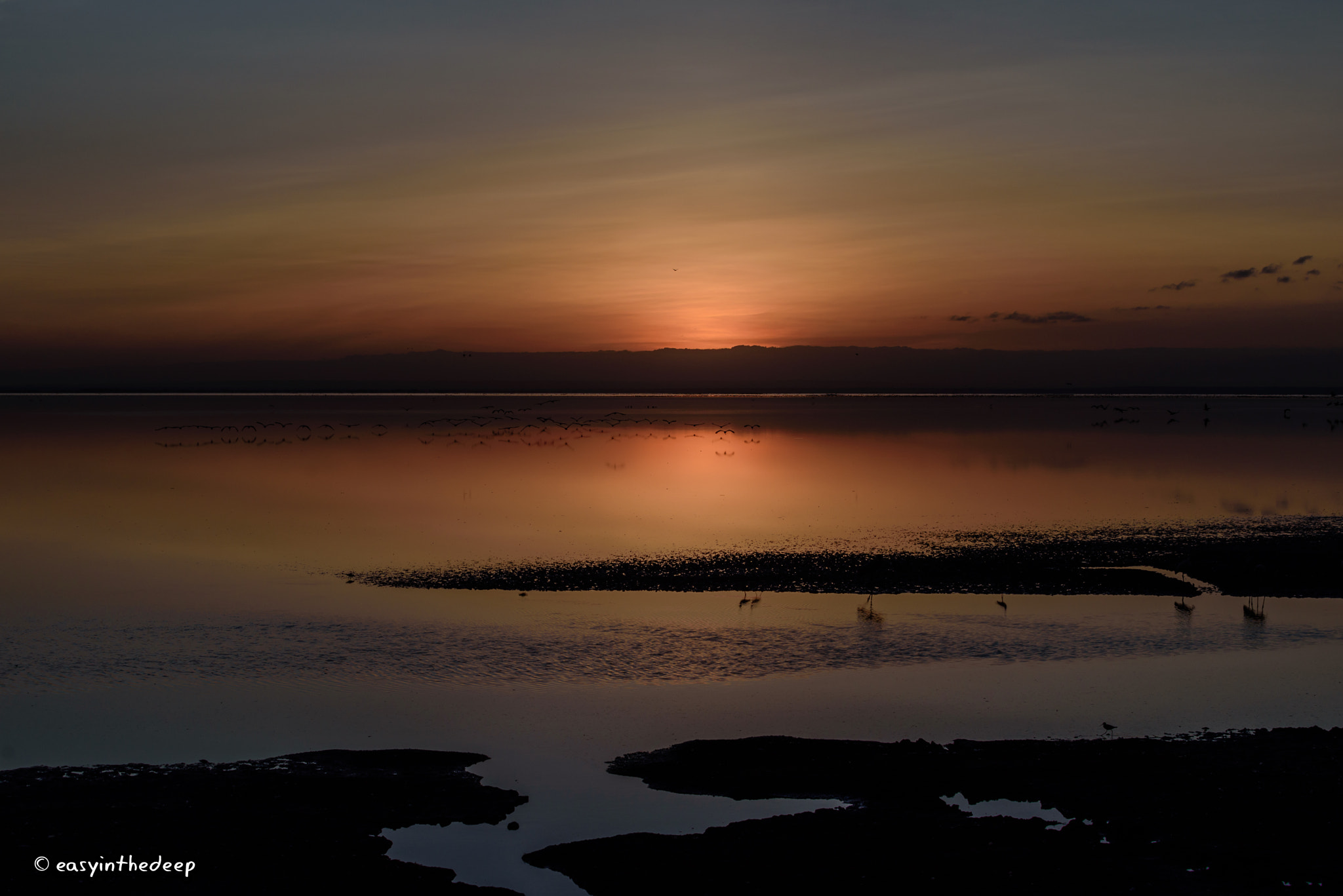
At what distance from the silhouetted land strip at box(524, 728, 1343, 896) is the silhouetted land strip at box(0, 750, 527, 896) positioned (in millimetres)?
1680

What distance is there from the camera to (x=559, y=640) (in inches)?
741

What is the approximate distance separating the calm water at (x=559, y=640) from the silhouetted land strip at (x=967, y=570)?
1024 mm

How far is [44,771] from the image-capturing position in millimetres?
11758

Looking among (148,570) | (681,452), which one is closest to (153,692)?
(148,570)

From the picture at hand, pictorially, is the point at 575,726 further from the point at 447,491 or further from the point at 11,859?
the point at 447,491

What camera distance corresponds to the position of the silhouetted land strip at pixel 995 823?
9.16m

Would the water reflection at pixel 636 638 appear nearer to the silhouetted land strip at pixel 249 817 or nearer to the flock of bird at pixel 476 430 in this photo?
the silhouetted land strip at pixel 249 817

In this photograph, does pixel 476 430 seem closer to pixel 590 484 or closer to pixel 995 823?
pixel 590 484

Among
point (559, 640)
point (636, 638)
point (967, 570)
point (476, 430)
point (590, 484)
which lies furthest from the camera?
point (476, 430)

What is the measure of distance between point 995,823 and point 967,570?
50.1 ft

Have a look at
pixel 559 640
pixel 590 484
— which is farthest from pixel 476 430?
pixel 559 640

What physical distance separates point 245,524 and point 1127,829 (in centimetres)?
2987

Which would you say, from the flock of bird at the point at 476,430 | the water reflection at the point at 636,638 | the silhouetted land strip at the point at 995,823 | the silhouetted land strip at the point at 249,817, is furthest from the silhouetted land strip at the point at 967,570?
the flock of bird at the point at 476,430

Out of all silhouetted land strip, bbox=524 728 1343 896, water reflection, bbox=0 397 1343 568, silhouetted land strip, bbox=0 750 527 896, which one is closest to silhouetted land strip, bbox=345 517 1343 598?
water reflection, bbox=0 397 1343 568
